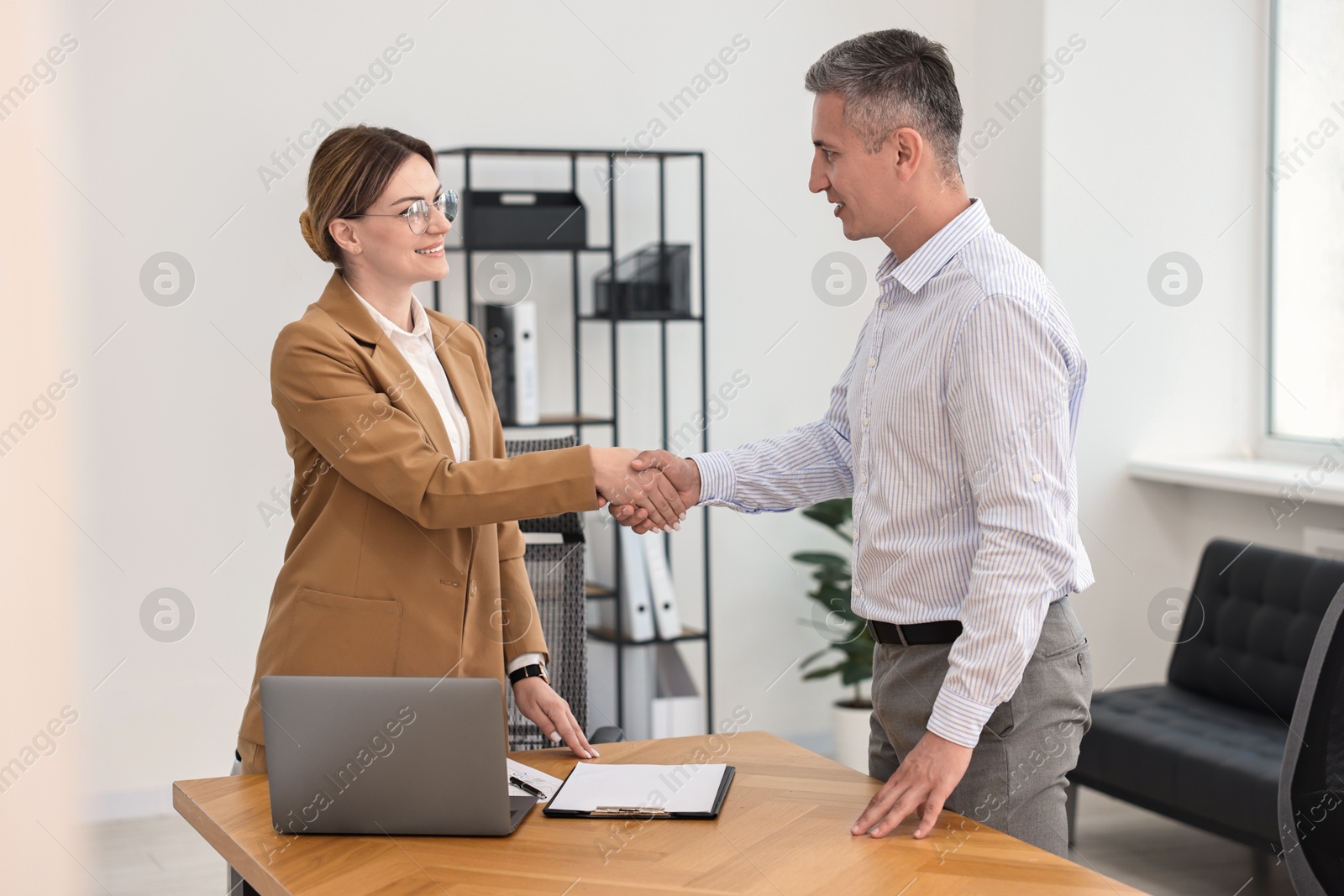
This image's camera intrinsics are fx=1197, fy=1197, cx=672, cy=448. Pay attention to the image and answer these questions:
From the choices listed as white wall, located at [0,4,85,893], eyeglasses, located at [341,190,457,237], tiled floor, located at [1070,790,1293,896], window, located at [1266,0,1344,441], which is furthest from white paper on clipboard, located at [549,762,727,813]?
window, located at [1266,0,1344,441]

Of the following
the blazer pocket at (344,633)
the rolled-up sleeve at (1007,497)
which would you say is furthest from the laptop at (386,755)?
the rolled-up sleeve at (1007,497)

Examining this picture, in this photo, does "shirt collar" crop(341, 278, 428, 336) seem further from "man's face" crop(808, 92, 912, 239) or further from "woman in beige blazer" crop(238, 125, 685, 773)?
"man's face" crop(808, 92, 912, 239)

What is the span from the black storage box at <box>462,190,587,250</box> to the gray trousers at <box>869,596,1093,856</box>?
2.38m

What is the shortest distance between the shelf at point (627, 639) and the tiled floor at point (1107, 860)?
1.31 m

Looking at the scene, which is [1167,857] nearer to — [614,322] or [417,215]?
[614,322]

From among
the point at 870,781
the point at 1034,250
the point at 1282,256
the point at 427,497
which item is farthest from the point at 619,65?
the point at 870,781

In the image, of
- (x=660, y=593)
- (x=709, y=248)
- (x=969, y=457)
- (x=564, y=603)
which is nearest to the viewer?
(x=969, y=457)

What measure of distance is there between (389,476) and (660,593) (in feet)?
7.49

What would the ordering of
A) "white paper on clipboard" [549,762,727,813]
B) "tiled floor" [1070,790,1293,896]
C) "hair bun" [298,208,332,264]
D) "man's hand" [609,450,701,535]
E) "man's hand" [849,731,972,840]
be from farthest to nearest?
"tiled floor" [1070,790,1293,896] → "man's hand" [609,450,701,535] → "hair bun" [298,208,332,264] → "white paper on clipboard" [549,762,727,813] → "man's hand" [849,731,972,840]

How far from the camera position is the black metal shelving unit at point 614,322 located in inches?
148

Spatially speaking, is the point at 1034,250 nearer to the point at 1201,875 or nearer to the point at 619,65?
the point at 619,65

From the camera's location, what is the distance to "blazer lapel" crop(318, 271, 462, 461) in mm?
1811

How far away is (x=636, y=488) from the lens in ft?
6.77

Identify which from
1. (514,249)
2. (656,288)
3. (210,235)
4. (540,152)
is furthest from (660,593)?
(210,235)
